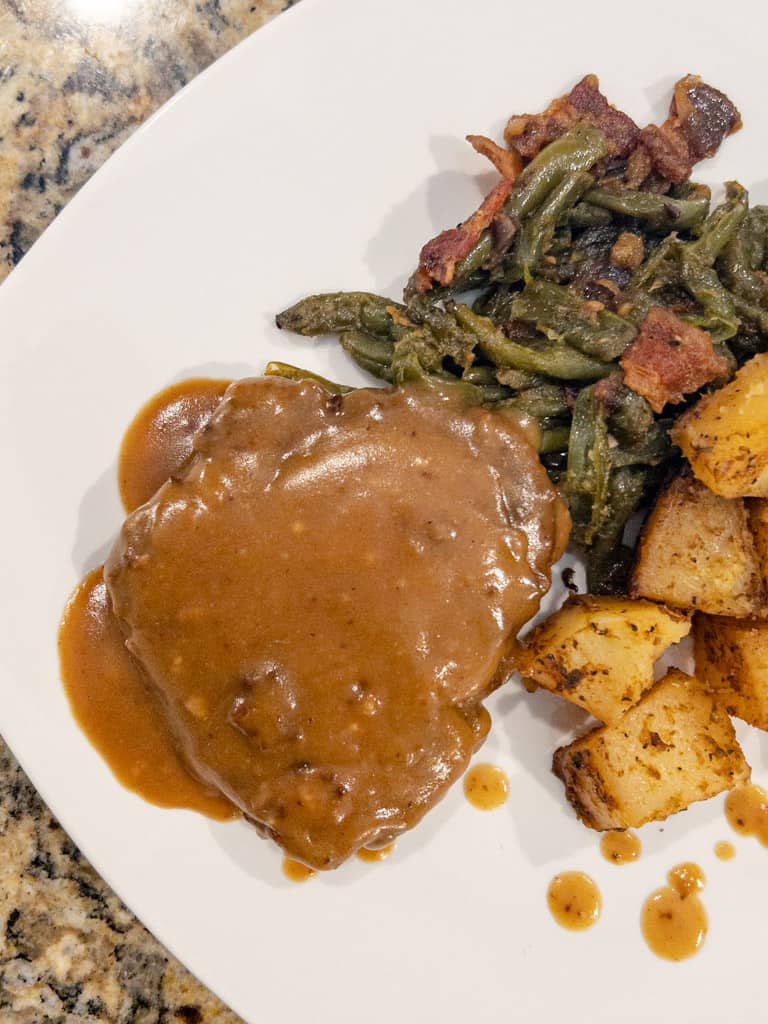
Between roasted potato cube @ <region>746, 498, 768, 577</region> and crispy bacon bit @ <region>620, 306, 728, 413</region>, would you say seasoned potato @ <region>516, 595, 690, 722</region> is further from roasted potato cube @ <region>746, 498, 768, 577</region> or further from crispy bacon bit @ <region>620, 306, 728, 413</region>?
crispy bacon bit @ <region>620, 306, 728, 413</region>

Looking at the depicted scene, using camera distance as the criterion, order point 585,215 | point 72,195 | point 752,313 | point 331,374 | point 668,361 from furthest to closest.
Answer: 1. point 72,195
2. point 331,374
3. point 585,215
4. point 752,313
5. point 668,361

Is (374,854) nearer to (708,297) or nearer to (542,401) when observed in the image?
(542,401)

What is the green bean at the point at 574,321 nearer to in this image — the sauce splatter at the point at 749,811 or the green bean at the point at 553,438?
the green bean at the point at 553,438

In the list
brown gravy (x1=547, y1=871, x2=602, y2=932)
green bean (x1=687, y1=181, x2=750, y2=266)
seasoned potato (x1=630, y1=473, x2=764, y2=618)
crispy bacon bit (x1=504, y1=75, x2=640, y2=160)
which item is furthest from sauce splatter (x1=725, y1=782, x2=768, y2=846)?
crispy bacon bit (x1=504, y1=75, x2=640, y2=160)

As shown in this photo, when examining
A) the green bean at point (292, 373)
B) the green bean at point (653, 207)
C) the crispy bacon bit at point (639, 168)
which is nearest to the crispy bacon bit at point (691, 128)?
the crispy bacon bit at point (639, 168)

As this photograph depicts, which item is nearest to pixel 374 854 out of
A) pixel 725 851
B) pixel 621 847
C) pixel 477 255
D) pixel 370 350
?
pixel 621 847

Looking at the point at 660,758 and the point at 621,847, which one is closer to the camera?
the point at 660,758

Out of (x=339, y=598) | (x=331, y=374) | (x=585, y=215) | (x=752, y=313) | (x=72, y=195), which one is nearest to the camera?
(x=339, y=598)
